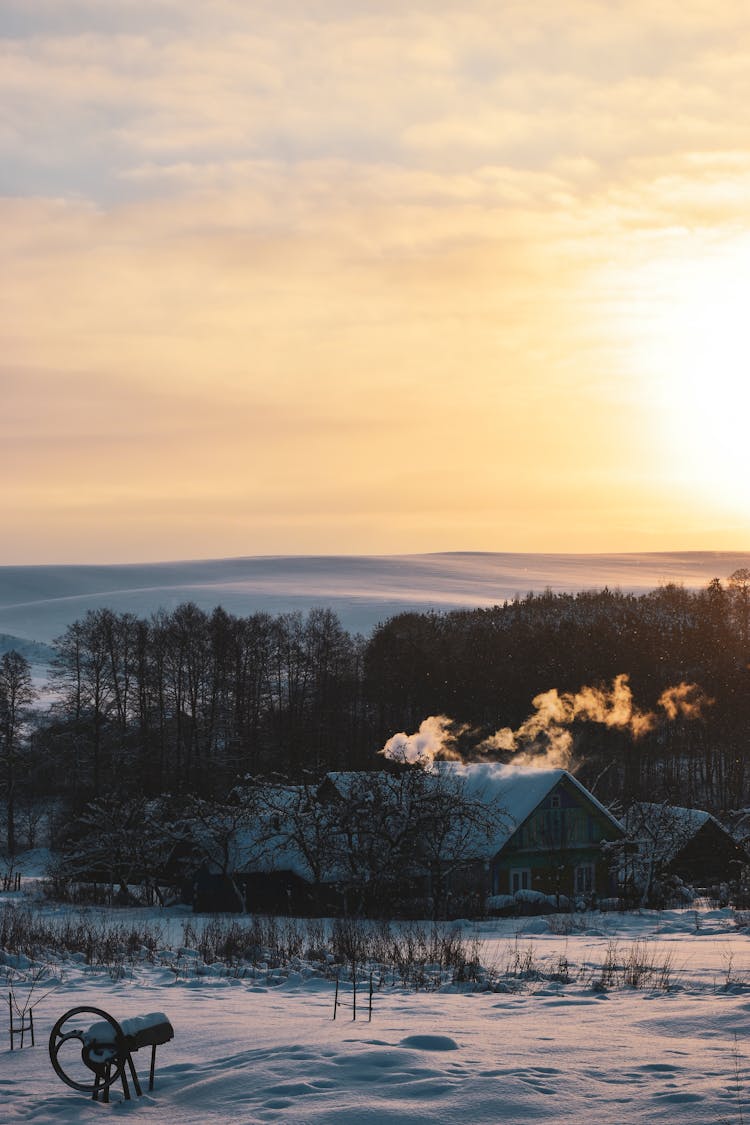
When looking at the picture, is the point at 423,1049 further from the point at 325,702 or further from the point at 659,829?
the point at 325,702

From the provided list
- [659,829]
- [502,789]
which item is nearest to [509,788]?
[502,789]

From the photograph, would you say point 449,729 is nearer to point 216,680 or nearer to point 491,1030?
point 216,680

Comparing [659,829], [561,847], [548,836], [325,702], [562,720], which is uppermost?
[325,702]

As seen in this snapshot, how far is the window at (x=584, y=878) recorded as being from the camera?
44.0 metres

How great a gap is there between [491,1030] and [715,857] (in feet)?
116

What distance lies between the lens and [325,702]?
77125mm

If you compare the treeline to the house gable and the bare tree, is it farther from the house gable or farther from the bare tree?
the house gable

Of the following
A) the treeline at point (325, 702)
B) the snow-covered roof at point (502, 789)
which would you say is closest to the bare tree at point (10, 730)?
the treeline at point (325, 702)

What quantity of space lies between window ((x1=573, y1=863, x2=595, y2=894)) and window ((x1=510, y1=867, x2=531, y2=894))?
2.23 m

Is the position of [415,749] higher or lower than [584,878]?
higher

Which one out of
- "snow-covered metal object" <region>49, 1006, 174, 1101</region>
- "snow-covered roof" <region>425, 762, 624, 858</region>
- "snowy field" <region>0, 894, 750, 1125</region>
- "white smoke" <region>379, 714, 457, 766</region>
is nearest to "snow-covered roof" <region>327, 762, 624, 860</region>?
"snow-covered roof" <region>425, 762, 624, 858</region>

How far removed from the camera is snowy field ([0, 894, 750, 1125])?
9.70 metres

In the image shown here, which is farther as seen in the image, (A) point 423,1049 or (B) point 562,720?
(B) point 562,720

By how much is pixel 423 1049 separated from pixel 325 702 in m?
65.7
